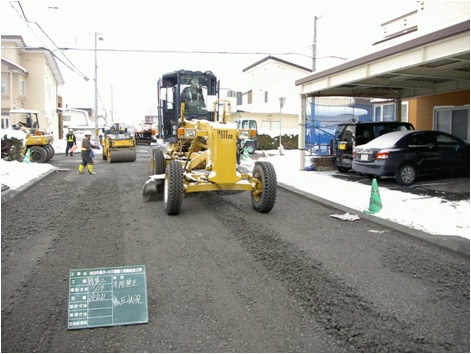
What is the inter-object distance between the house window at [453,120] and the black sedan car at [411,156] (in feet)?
11.7

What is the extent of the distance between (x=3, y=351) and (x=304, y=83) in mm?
14352

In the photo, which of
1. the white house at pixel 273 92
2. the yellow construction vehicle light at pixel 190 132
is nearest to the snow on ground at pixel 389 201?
the yellow construction vehicle light at pixel 190 132

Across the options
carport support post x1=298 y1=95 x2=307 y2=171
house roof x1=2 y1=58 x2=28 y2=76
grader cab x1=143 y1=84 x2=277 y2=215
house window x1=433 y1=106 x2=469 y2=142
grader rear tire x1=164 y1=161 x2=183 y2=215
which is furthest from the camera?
house roof x1=2 y1=58 x2=28 y2=76

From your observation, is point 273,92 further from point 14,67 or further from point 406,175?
point 406,175

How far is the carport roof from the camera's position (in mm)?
9139

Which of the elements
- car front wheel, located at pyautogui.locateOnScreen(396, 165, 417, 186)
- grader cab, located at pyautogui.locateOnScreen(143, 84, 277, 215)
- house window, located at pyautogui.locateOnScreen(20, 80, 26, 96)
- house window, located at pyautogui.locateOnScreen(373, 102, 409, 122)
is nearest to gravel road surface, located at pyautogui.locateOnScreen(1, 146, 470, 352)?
grader cab, located at pyautogui.locateOnScreen(143, 84, 277, 215)

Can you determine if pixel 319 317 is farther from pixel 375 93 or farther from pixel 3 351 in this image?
pixel 375 93

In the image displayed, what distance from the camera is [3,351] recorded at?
11.3 ft

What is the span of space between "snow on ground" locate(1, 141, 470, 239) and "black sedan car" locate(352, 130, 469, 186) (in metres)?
0.76

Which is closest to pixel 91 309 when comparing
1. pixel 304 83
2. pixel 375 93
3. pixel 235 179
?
pixel 235 179

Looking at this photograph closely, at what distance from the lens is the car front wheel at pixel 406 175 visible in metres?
12.1

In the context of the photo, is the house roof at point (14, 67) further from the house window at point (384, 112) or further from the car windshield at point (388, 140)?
the car windshield at point (388, 140)

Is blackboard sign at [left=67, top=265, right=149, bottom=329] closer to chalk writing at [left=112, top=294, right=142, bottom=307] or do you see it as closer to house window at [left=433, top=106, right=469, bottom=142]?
chalk writing at [left=112, top=294, right=142, bottom=307]

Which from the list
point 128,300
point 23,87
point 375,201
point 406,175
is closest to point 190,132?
point 375,201
